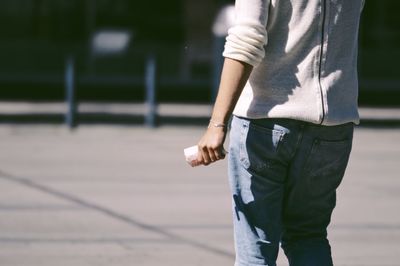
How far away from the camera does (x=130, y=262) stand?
20.8ft

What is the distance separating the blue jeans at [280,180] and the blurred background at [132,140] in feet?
8.91

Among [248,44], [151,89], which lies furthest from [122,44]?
[248,44]

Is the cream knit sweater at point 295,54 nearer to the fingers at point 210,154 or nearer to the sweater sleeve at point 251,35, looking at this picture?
the sweater sleeve at point 251,35

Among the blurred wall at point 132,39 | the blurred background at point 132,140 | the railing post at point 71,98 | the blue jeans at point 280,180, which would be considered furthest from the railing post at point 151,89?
the blue jeans at point 280,180

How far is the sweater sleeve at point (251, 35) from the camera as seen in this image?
11.4 ft

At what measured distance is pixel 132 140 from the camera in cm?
1353

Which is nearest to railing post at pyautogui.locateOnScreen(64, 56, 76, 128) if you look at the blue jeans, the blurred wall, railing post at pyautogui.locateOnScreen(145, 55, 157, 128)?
railing post at pyautogui.locateOnScreen(145, 55, 157, 128)

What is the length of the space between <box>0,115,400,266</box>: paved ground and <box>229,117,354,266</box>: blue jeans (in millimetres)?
2693

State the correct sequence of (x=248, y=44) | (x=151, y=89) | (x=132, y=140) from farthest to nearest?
(x=151, y=89), (x=132, y=140), (x=248, y=44)

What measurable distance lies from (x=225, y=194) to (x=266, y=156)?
18.3 feet

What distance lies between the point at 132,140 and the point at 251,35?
10.1 m

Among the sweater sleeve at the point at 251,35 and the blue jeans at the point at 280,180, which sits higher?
the sweater sleeve at the point at 251,35

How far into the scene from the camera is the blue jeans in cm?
358

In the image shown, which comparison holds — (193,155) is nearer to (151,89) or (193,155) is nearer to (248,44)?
(248,44)
